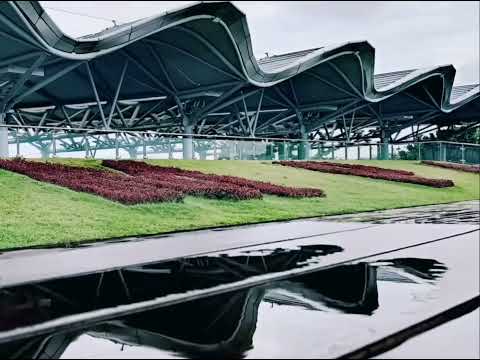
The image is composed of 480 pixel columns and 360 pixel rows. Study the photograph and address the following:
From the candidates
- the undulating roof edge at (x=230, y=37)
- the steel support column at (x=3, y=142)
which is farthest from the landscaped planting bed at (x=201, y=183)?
the undulating roof edge at (x=230, y=37)

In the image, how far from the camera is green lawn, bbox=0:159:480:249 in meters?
9.15

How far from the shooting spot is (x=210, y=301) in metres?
4.31

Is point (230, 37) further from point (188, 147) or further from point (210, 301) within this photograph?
point (210, 301)

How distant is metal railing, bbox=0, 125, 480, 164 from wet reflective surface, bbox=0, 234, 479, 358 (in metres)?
11.5

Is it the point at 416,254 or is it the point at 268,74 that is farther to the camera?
the point at 268,74

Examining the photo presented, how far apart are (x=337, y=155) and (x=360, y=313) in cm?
2805

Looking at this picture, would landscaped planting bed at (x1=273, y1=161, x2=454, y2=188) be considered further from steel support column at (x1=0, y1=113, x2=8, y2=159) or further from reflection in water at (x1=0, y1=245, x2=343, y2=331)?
reflection in water at (x1=0, y1=245, x2=343, y2=331)

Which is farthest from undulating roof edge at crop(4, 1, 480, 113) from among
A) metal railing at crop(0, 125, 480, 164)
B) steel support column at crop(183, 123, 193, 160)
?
steel support column at crop(183, 123, 193, 160)

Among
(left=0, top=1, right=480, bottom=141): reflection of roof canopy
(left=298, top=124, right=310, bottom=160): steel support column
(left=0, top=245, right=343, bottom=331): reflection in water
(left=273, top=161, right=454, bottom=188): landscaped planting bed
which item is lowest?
(left=0, top=245, right=343, bottom=331): reflection in water

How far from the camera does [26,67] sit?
28.5m

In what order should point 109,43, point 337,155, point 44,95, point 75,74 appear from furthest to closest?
point 44,95, point 75,74, point 337,155, point 109,43

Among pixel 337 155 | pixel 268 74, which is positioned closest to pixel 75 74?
pixel 268 74

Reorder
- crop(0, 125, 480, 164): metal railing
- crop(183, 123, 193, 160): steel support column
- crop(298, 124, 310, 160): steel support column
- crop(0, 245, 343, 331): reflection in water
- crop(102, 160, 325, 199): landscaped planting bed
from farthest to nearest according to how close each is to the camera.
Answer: crop(298, 124, 310, 160): steel support column
crop(183, 123, 193, 160): steel support column
crop(0, 125, 480, 164): metal railing
crop(102, 160, 325, 199): landscaped planting bed
crop(0, 245, 343, 331): reflection in water

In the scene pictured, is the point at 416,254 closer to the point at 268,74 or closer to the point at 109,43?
the point at 109,43
